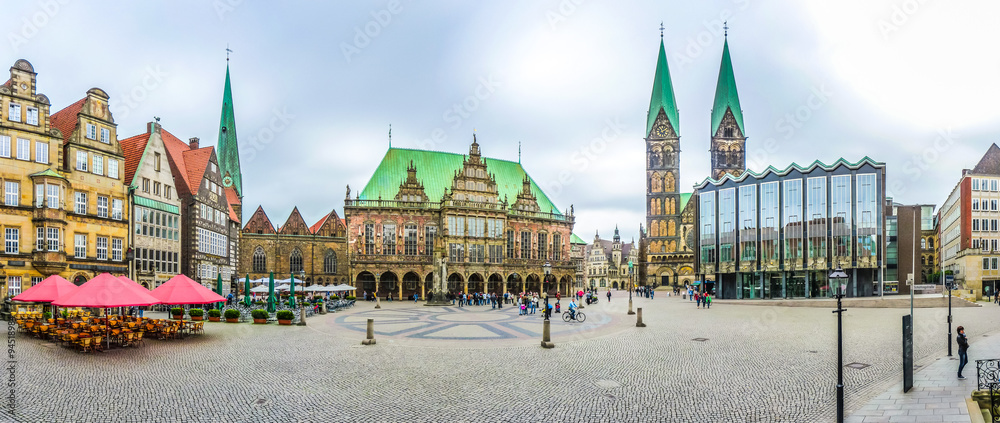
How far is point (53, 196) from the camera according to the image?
1305 inches

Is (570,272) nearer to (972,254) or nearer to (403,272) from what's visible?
(403,272)

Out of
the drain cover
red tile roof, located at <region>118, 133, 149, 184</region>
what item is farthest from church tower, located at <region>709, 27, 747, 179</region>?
the drain cover

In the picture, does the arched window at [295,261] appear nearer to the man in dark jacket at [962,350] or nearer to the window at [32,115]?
the window at [32,115]

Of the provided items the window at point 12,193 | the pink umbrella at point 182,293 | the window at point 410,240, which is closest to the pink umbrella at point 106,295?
the pink umbrella at point 182,293

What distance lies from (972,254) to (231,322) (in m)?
72.5

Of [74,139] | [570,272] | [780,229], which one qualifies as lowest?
[570,272]

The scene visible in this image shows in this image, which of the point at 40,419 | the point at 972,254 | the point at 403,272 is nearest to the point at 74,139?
the point at 40,419

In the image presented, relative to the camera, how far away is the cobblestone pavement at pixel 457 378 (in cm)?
1122

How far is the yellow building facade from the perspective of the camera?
31875mm

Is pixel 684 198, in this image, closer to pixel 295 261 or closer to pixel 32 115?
pixel 295 261

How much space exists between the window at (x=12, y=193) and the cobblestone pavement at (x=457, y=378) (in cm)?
1716

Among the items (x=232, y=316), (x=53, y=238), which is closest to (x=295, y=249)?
(x=53, y=238)

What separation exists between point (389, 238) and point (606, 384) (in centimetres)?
5574

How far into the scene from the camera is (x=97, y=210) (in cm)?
3647
